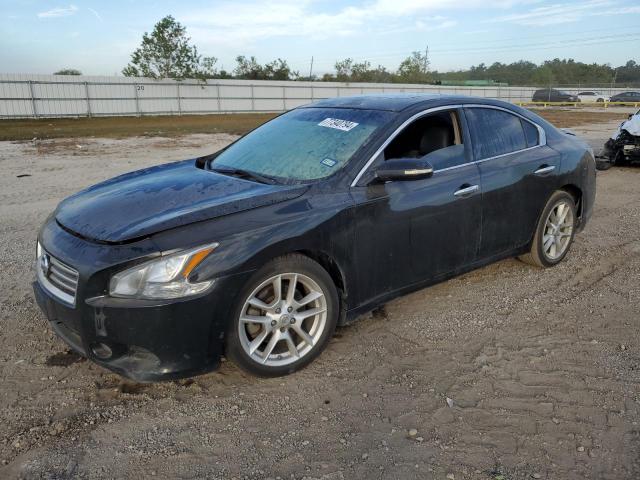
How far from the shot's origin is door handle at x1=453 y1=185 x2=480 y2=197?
159 inches

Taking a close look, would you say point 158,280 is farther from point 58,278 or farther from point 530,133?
point 530,133

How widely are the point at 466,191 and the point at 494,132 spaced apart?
770 millimetres

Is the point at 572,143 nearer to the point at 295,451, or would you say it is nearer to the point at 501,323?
the point at 501,323

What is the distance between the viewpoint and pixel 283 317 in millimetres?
3252

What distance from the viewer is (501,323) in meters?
4.14

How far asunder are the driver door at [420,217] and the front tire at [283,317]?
0.36 metres

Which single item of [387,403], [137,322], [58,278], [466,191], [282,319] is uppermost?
[466,191]

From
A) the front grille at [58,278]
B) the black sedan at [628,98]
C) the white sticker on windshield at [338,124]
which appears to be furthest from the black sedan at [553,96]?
the front grille at [58,278]

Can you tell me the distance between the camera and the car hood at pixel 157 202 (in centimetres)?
302

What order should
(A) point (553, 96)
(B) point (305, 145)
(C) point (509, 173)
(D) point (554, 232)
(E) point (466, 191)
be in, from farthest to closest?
(A) point (553, 96)
(D) point (554, 232)
(C) point (509, 173)
(E) point (466, 191)
(B) point (305, 145)

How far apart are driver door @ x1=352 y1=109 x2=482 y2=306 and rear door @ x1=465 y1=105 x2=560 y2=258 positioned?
13 centimetres

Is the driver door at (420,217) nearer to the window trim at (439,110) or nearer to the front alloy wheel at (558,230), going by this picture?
the window trim at (439,110)

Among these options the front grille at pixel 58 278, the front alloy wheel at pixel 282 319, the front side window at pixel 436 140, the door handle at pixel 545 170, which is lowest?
the front alloy wheel at pixel 282 319

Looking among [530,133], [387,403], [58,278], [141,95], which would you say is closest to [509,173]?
[530,133]
